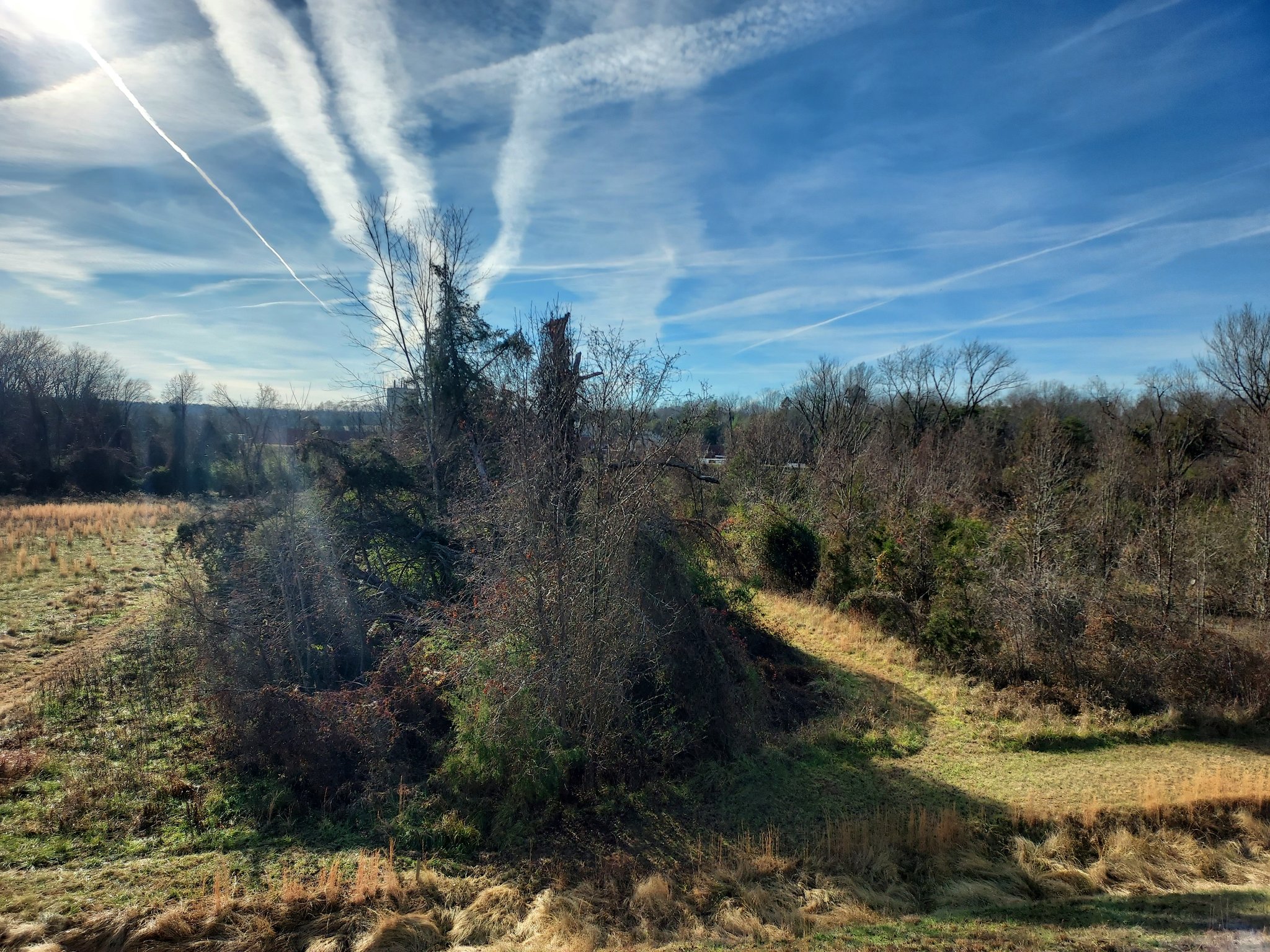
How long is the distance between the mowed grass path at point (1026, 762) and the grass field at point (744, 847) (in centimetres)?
5

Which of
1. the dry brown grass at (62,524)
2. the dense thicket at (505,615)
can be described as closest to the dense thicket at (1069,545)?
the dense thicket at (505,615)

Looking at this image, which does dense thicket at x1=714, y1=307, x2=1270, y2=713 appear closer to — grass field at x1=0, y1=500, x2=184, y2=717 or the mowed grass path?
the mowed grass path

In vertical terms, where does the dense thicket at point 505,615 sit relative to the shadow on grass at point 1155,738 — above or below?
above

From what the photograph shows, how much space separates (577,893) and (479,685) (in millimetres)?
2638

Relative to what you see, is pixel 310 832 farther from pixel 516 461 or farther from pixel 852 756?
A: pixel 852 756

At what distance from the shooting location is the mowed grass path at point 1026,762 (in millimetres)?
8414

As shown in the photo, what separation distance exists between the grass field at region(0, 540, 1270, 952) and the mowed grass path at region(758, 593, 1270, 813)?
5 cm

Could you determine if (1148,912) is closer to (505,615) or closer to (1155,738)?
(1155,738)

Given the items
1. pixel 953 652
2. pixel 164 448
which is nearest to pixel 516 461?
pixel 953 652

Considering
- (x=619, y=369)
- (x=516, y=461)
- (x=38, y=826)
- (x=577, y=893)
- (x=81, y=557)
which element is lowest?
(x=577, y=893)

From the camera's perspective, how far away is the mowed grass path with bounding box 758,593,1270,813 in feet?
27.6

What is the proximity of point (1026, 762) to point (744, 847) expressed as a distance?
5296 millimetres

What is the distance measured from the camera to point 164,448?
142ft

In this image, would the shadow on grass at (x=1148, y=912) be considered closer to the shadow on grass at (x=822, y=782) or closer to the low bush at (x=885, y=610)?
the shadow on grass at (x=822, y=782)
